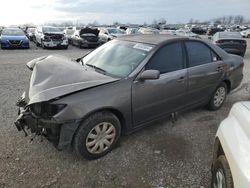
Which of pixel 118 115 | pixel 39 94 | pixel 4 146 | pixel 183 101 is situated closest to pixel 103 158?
pixel 118 115

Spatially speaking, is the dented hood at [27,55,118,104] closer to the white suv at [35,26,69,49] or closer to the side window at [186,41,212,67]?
the side window at [186,41,212,67]

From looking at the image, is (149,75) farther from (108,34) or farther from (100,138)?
(108,34)

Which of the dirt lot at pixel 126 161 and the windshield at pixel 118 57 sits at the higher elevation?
the windshield at pixel 118 57

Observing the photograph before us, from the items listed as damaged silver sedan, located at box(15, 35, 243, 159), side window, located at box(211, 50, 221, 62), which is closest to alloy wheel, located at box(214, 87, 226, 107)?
damaged silver sedan, located at box(15, 35, 243, 159)

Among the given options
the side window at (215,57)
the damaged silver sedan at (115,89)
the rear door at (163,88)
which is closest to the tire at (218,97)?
the damaged silver sedan at (115,89)

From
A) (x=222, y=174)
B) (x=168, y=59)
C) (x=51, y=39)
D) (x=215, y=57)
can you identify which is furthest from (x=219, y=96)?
(x=51, y=39)

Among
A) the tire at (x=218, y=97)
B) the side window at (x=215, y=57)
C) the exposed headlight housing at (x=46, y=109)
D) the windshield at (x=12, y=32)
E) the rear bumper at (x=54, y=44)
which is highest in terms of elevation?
the side window at (x=215, y=57)

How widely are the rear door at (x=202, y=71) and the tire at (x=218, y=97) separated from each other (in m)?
0.18

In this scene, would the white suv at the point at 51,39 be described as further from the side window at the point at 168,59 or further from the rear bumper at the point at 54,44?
the side window at the point at 168,59

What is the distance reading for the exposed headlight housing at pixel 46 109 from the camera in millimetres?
2877

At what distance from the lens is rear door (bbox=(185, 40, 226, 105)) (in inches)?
168

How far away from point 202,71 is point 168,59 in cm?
86

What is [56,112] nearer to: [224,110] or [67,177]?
[67,177]

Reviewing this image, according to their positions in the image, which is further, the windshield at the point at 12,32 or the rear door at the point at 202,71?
the windshield at the point at 12,32
